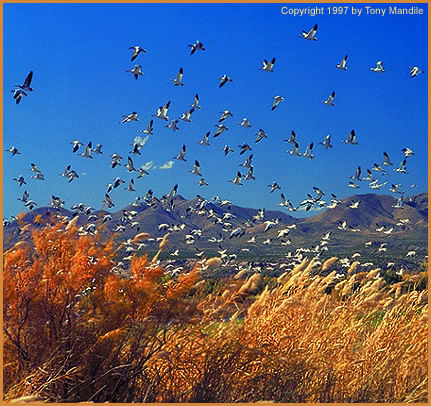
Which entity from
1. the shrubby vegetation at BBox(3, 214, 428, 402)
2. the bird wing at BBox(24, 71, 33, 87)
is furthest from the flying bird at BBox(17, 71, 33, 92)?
the shrubby vegetation at BBox(3, 214, 428, 402)

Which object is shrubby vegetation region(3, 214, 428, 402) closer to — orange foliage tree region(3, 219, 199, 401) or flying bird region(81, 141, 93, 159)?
orange foliage tree region(3, 219, 199, 401)

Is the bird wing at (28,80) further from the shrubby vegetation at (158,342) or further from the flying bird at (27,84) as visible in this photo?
the shrubby vegetation at (158,342)

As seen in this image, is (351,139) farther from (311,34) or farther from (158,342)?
(158,342)

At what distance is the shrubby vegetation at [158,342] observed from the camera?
7.58 metres

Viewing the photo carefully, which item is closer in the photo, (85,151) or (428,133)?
(428,133)

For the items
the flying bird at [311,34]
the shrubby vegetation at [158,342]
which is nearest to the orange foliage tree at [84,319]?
the shrubby vegetation at [158,342]

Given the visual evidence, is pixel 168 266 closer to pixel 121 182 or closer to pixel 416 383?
pixel 416 383

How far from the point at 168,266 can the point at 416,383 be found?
3.59 metres

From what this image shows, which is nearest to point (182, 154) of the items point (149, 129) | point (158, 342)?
point (149, 129)

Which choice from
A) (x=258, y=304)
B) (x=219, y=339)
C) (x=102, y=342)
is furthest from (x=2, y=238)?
(x=258, y=304)

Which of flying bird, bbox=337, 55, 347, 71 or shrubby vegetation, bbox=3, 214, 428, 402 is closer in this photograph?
shrubby vegetation, bbox=3, 214, 428, 402

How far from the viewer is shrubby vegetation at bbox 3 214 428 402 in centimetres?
758

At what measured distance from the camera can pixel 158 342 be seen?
7.89 metres

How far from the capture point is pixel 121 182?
19.9 metres
